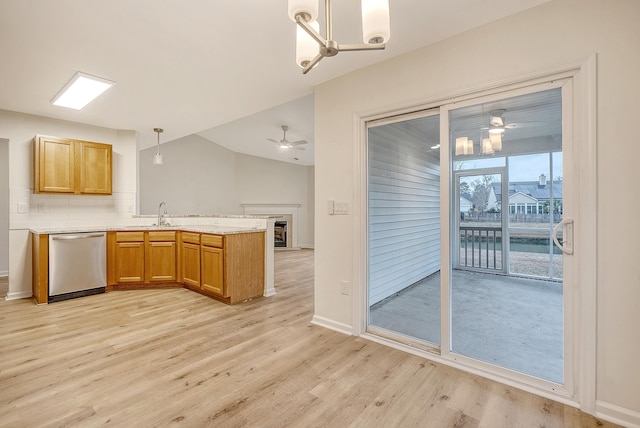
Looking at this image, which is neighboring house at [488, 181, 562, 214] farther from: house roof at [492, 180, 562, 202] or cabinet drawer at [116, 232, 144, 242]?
cabinet drawer at [116, 232, 144, 242]

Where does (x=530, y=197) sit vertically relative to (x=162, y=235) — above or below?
above

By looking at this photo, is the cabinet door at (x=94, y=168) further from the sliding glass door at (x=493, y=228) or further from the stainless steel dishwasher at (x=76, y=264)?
the sliding glass door at (x=493, y=228)

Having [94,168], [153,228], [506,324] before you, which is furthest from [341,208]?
[94,168]

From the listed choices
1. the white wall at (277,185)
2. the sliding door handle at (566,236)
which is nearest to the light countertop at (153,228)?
the sliding door handle at (566,236)

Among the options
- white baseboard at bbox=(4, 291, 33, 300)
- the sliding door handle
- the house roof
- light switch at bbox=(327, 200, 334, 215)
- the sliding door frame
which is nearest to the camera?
the sliding door frame

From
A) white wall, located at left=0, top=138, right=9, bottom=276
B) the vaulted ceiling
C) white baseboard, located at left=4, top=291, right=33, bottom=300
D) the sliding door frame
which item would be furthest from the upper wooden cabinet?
the sliding door frame

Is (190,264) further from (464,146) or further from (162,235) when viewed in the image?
(464,146)

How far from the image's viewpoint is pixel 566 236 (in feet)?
6.04

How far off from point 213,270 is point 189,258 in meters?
0.65

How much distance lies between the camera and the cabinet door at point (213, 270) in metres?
3.60

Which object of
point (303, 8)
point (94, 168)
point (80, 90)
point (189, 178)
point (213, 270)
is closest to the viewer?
point (303, 8)

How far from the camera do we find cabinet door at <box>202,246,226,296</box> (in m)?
3.60

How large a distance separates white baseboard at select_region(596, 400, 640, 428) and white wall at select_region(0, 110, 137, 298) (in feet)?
18.5

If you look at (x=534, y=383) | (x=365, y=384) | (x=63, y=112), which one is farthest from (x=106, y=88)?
(x=534, y=383)
